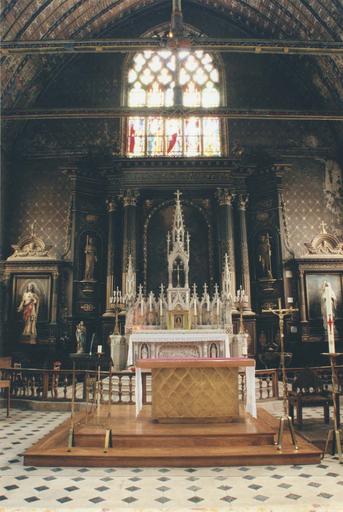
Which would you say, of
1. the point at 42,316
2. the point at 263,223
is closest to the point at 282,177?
the point at 263,223

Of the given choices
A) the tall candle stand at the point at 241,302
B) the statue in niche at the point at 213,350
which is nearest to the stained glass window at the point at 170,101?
the tall candle stand at the point at 241,302

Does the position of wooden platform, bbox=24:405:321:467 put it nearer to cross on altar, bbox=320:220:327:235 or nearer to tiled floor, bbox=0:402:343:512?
tiled floor, bbox=0:402:343:512

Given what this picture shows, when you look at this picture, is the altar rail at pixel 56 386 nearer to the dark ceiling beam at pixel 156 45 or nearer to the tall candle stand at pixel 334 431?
the tall candle stand at pixel 334 431

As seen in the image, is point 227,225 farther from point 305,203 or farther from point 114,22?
point 114,22

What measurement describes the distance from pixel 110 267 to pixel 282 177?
7.66 m

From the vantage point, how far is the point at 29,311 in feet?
50.3

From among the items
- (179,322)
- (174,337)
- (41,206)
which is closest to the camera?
(174,337)

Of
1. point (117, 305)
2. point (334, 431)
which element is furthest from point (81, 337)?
point (334, 431)

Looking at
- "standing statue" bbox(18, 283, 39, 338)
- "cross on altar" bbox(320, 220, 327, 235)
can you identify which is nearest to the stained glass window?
"cross on altar" bbox(320, 220, 327, 235)

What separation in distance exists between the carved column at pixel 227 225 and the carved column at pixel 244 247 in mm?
343

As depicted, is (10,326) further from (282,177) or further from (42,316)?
(282,177)

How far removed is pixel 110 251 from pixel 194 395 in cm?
939

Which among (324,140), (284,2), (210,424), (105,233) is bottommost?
(210,424)

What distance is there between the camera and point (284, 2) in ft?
52.7
